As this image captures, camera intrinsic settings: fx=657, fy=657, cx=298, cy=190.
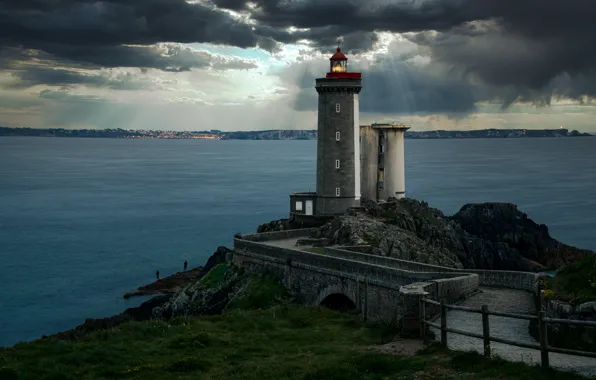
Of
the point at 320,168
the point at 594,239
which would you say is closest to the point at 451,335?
the point at 320,168

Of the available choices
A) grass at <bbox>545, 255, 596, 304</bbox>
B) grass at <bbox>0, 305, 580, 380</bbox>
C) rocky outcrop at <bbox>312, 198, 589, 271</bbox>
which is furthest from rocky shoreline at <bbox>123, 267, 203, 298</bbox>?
grass at <bbox>545, 255, 596, 304</bbox>

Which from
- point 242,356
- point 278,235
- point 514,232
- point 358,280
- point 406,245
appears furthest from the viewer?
point 514,232

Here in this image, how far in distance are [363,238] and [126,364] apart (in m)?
24.3

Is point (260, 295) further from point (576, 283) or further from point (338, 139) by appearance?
point (576, 283)

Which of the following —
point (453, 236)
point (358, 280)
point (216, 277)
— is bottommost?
point (216, 277)

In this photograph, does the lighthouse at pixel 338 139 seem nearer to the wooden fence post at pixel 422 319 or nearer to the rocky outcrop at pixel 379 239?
the rocky outcrop at pixel 379 239

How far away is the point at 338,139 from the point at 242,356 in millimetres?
33672

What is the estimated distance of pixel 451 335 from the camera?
1706cm

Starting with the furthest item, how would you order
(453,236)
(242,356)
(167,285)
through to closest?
(167,285) → (453,236) → (242,356)

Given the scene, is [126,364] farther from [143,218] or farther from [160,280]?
[143,218]

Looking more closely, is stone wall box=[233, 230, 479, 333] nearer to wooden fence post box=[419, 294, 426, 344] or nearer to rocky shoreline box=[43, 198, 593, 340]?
wooden fence post box=[419, 294, 426, 344]

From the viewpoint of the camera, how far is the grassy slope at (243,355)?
45.3 feet

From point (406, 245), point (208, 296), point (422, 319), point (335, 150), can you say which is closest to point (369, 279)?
point (422, 319)

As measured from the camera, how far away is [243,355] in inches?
671
